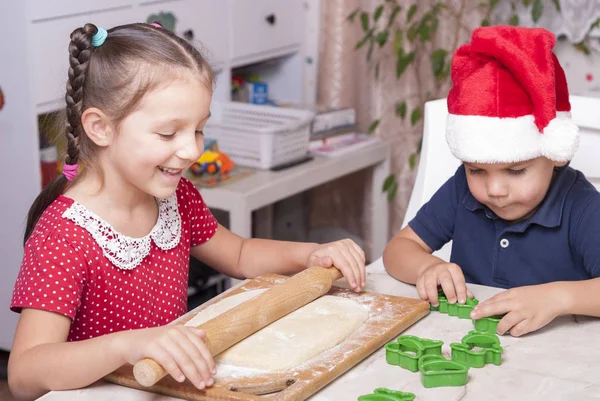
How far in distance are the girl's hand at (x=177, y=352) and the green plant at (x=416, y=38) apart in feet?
6.84

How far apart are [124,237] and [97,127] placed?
15 centimetres

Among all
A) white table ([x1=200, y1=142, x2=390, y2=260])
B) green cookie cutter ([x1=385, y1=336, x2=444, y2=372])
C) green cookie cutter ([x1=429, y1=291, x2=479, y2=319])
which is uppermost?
green cookie cutter ([x1=385, y1=336, x2=444, y2=372])

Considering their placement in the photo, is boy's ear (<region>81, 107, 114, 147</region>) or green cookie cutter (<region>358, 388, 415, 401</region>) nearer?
green cookie cutter (<region>358, 388, 415, 401</region>)

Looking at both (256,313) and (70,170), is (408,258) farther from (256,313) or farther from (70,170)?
(70,170)

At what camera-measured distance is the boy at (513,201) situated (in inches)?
46.3

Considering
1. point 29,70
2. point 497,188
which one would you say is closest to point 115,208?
point 497,188

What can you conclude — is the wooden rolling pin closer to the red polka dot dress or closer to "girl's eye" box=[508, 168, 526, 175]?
the red polka dot dress

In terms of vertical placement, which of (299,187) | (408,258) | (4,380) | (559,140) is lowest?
(4,380)

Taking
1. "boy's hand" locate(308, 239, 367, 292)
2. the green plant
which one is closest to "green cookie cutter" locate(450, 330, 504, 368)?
"boy's hand" locate(308, 239, 367, 292)

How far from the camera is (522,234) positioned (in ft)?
4.66

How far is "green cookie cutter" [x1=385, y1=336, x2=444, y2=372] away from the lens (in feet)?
3.22

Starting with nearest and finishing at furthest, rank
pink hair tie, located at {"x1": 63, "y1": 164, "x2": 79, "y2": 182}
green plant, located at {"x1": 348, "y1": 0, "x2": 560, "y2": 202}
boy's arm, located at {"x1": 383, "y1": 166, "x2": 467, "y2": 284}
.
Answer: pink hair tie, located at {"x1": 63, "y1": 164, "x2": 79, "y2": 182}
boy's arm, located at {"x1": 383, "y1": 166, "x2": 467, "y2": 284}
green plant, located at {"x1": 348, "y1": 0, "x2": 560, "y2": 202}

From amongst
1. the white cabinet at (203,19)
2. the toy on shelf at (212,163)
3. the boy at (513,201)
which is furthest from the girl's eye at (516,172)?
the white cabinet at (203,19)

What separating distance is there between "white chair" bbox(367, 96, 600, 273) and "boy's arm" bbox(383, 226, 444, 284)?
20cm
